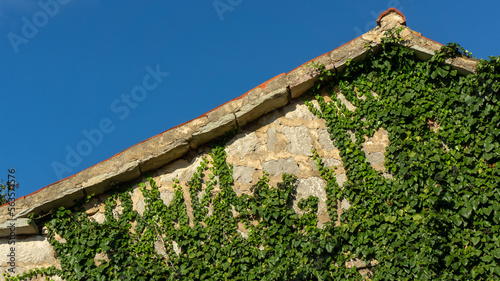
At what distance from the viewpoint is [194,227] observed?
22.8 ft

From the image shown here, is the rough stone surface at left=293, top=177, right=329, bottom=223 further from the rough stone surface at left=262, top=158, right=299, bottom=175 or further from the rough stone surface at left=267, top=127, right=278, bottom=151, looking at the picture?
the rough stone surface at left=267, top=127, right=278, bottom=151

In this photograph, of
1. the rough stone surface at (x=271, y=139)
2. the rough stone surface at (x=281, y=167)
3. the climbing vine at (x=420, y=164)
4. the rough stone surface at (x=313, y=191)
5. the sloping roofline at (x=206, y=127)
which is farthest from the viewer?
the rough stone surface at (x=271, y=139)

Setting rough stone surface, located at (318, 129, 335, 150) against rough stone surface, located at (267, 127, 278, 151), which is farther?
rough stone surface, located at (267, 127, 278, 151)

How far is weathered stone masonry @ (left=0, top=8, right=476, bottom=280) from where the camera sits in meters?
A: 7.00

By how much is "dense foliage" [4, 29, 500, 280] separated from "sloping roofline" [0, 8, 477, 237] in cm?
17

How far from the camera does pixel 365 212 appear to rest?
6.72 metres

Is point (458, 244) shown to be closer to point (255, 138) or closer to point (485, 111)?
point (485, 111)

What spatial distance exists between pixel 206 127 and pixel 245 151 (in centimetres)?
59

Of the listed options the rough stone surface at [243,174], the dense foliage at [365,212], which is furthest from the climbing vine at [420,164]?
the rough stone surface at [243,174]

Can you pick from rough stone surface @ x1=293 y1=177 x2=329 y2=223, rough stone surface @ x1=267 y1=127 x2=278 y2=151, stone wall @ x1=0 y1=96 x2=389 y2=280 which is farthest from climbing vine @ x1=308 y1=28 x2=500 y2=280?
rough stone surface @ x1=267 y1=127 x2=278 y2=151

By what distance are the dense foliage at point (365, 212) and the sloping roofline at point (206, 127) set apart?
0.57ft

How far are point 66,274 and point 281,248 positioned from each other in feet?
Result: 8.39

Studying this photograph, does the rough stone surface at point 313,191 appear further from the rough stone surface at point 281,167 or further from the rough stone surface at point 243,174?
the rough stone surface at point 243,174

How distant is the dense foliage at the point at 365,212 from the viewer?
6.39 m
